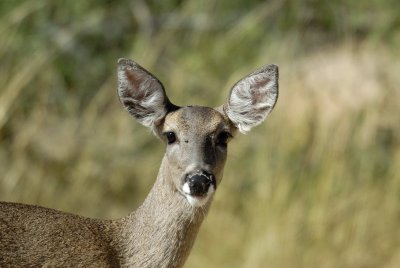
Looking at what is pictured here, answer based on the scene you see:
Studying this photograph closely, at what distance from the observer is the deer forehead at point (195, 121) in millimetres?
7398

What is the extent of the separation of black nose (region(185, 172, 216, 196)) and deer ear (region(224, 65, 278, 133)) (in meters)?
0.82

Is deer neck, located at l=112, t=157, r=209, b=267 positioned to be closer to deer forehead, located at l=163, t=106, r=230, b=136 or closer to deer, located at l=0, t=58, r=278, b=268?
deer, located at l=0, t=58, r=278, b=268

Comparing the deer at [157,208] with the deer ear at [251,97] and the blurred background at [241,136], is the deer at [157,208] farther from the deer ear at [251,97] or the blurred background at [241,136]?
the blurred background at [241,136]

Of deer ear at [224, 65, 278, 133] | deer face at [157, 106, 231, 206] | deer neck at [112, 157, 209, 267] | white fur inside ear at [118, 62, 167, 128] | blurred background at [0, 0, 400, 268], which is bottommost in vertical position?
deer neck at [112, 157, 209, 267]

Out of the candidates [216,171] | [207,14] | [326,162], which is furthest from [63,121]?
[216,171]

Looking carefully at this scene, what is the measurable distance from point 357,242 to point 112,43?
438 centimetres

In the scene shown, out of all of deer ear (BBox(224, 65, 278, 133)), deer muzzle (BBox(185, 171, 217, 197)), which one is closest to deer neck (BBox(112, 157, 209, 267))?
deer muzzle (BBox(185, 171, 217, 197))

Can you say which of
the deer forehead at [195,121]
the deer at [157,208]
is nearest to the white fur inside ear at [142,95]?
the deer at [157,208]

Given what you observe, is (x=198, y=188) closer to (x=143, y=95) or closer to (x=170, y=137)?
(x=170, y=137)

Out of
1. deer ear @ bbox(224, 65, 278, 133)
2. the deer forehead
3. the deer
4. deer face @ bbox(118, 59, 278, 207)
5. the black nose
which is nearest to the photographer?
the deer

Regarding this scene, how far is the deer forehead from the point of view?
291 inches

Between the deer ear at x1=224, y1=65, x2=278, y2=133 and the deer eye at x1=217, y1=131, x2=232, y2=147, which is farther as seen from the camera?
the deer ear at x1=224, y1=65, x2=278, y2=133

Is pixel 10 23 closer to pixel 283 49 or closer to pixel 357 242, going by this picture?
pixel 283 49

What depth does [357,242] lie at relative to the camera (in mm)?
12562
